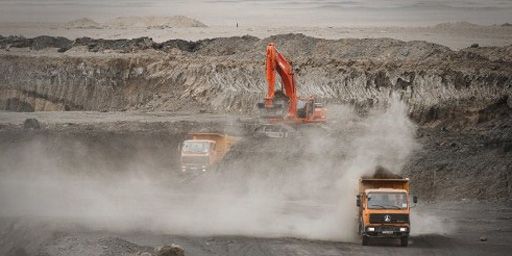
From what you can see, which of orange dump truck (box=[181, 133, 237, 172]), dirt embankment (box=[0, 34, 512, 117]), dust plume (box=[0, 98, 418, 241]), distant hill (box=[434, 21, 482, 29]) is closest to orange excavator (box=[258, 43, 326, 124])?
dust plume (box=[0, 98, 418, 241])

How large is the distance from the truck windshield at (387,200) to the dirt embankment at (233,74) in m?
23.1

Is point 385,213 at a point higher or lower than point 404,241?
higher

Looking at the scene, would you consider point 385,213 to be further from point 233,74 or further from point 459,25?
point 459,25

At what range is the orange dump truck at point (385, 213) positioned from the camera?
3182 centimetres

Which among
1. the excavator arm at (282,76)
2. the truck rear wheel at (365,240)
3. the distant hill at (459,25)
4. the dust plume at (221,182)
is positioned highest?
the excavator arm at (282,76)

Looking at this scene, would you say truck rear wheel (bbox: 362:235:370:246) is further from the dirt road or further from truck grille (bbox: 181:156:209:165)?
truck grille (bbox: 181:156:209:165)

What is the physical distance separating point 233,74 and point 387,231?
37.0 metres

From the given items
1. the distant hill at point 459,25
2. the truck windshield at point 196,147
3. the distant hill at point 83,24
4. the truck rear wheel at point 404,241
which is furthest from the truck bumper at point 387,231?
the distant hill at point 83,24

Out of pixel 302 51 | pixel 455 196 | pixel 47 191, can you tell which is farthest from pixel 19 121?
pixel 455 196

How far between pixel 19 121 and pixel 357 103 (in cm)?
2152

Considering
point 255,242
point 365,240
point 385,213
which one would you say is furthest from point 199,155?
point 385,213

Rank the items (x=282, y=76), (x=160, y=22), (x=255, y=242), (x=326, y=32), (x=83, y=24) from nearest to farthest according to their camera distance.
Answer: (x=255, y=242)
(x=282, y=76)
(x=326, y=32)
(x=83, y=24)
(x=160, y=22)

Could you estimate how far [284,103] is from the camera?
171ft

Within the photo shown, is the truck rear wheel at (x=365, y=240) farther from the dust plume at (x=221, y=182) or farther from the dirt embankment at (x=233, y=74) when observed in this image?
the dirt embankment at (x=233, y=74)
